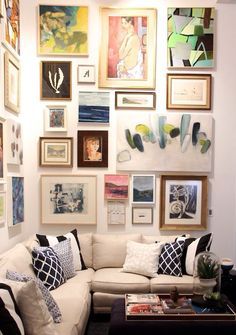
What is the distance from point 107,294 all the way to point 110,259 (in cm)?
54

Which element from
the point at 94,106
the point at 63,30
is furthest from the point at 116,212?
the point at 63,30

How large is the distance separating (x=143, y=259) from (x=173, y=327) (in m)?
1.30

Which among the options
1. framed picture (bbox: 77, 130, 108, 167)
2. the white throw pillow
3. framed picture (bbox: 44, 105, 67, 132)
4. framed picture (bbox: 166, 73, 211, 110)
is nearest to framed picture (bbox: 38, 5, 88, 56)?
framed picture (bbox: 44, 105, 67, 132)

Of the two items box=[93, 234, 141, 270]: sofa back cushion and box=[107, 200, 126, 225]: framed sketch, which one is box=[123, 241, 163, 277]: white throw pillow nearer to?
box=[93, 234, 141, 270]: sofa back cushion

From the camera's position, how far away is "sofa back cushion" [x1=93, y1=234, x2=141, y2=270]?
4.07 meters

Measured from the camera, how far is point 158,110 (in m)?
4.49

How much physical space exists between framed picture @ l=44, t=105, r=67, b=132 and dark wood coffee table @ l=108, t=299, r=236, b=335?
2576mm

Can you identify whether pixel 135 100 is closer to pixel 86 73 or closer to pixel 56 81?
pixel 86 73

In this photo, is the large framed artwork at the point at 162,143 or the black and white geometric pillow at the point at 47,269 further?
the large framed artwork at the point at 162,143

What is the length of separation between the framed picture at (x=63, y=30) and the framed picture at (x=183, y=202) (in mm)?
1994

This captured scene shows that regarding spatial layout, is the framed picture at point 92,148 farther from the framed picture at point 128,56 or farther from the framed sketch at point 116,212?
the framed picture at point 128,56

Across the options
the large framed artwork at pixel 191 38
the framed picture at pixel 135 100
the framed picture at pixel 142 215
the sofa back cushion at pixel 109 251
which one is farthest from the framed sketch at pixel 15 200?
the large framed artwork at pixel 191 38

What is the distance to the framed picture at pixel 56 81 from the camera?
4422 mm

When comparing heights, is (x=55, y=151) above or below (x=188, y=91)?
below
